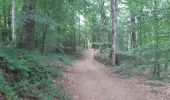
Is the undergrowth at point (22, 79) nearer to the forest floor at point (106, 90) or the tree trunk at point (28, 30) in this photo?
the forest floor at point (106, 90)

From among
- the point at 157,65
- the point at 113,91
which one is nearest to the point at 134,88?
the point at 113,91

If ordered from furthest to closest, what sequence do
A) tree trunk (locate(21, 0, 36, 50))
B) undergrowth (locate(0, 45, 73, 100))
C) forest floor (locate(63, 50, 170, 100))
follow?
tree trunk (locate(21, 0, 36, 50)), forest floor (locate(63, 50, 170, 100)), undergrowth (locate(0, 45, 73, 100))

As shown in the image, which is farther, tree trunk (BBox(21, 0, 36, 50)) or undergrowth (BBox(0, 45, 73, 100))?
tree trunk (BBox(21, 0, 36, 50))

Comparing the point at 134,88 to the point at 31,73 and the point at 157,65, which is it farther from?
the point at 31,73

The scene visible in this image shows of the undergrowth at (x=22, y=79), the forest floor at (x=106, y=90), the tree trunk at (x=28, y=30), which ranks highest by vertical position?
the tree trunk at (x=28, y=30)

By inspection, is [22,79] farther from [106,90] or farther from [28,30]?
[106,90]

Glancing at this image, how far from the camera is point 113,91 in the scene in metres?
10.9

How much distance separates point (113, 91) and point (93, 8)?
4825 mm

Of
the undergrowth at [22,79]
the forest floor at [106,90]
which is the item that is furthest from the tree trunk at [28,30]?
the forest floor at [106,90]

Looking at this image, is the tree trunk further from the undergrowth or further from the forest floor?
the forest floor

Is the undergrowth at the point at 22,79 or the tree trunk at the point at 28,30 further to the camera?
the tree trunk at the point at 28,30

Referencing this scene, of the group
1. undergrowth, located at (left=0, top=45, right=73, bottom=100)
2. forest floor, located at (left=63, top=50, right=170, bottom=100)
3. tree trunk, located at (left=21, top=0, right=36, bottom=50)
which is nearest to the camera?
undergrowth, located at (left=0, top=45, right=73, bottom=100)

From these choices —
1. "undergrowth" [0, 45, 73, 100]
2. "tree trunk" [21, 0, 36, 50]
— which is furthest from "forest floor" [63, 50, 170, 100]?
"tree trunk" [21, 0, 36, 50]

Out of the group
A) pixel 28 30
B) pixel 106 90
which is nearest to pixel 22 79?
pixel 28 30
